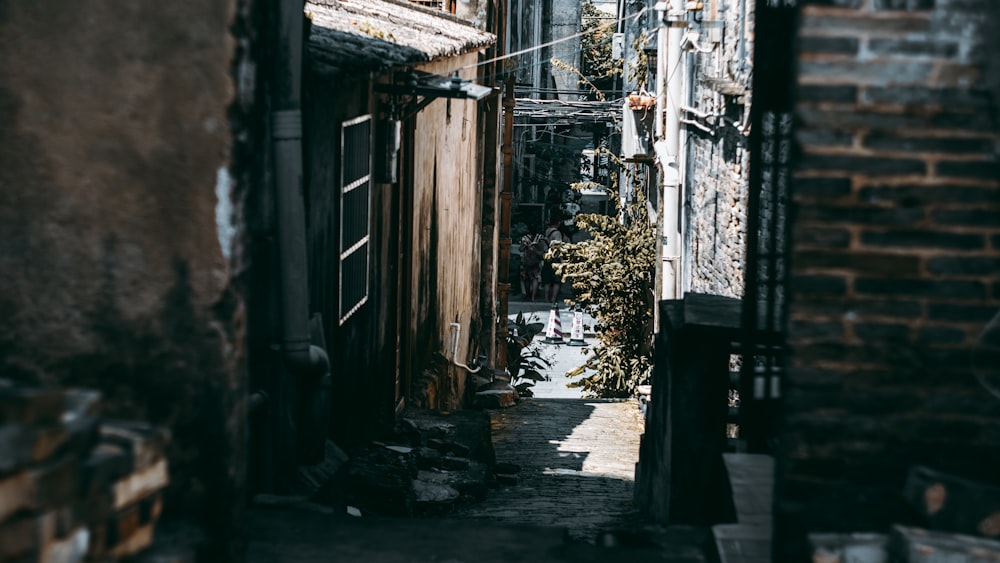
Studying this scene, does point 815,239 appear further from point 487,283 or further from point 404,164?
point 487,283

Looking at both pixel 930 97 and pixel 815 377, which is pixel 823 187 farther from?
pixel 815 377

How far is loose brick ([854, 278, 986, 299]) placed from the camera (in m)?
3.49

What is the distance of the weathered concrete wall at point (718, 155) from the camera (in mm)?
10430

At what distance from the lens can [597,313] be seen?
1797 cm

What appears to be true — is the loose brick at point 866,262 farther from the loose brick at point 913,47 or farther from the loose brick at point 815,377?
the loose brick at point 913,47

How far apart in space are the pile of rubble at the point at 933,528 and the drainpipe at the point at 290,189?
93.7 inches

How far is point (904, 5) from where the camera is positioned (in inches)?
135

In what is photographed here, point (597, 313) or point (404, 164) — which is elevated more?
point (404, 164)

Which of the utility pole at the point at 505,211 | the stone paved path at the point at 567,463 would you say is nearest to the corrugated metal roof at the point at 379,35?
the stone paved path at the point at 567,463

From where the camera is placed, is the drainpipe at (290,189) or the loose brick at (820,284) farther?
the drainpipe at (290,189)

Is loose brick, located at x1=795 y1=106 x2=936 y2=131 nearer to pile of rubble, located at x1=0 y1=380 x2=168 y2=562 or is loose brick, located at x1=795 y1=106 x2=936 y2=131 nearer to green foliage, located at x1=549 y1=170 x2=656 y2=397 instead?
pile of rubble, located at x1=0 y1=380 x2=168 y2=562

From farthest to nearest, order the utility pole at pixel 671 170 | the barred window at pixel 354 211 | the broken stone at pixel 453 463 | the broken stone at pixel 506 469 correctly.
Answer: the utility pole at pixel 671 170, the broken stone at pixel 506 469, the broken stone at pixel 453 463, the barred window at pixel 354 211

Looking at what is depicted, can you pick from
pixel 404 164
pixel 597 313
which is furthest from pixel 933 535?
pixel 597 313

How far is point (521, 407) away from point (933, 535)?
1218cm
